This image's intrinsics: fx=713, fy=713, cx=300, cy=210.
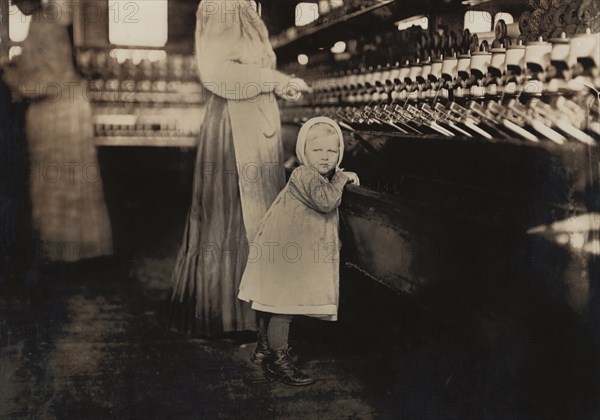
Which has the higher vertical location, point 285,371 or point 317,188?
point 317,188

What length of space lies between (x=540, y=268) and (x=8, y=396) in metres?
2.06

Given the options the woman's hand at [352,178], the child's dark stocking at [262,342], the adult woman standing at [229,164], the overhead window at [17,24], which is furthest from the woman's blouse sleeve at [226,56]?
the child's dark stocking at [262,342]

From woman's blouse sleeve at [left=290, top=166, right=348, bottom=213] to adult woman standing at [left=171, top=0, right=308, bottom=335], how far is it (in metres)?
0.11

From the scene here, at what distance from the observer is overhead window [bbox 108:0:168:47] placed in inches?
113

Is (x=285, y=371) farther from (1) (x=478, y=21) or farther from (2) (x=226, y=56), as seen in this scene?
(1) (x=478, y=21)

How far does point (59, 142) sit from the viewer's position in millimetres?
2908

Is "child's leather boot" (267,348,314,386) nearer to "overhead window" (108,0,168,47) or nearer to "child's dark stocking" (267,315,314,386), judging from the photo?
"child's dark stocking" (267,315,314,386)

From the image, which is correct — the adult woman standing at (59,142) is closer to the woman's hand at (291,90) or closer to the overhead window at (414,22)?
the woman's hand at (291,90)

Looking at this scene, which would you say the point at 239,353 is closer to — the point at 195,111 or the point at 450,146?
the point at 195,111

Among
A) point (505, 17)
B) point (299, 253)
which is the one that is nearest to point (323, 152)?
point (299, 253)

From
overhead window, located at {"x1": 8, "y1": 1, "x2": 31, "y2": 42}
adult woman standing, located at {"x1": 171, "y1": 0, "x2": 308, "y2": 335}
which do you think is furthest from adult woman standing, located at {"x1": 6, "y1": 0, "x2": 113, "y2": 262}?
adult woman standing, located at {"x1": 171, "y1": 0, "x2": 308, "y2": 335}

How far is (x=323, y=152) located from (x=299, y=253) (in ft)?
1.37

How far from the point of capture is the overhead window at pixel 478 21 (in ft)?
10.3

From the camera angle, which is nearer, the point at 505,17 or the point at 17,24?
the point at 17,24
